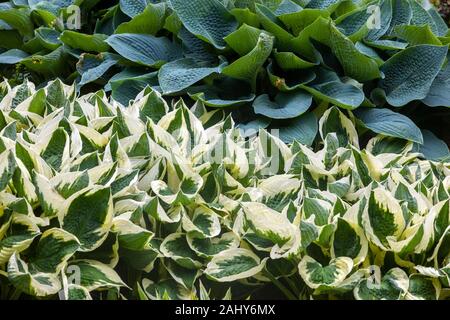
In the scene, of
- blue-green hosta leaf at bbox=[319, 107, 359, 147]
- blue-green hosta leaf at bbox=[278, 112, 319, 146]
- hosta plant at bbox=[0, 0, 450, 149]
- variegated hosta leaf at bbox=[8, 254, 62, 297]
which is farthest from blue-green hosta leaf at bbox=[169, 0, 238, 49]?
variegated hosta leaf at bbox=[8, 254, 62, 297]

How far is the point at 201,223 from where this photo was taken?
80.7 inches

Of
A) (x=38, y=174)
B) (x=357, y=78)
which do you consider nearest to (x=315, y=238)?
(x=38, y=174)

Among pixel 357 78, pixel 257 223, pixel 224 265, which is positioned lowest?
pixel 357 78

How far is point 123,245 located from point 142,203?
13cm

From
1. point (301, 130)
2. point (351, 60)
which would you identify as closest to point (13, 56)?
point (301, 130)

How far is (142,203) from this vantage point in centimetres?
198

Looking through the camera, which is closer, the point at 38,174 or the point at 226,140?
the point at 38,174

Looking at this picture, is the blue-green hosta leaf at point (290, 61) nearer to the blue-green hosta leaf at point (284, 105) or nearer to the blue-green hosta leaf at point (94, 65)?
the blue-green hosta leaf at point (284, 105)

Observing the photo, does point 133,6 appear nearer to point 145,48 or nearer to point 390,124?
point 145,48

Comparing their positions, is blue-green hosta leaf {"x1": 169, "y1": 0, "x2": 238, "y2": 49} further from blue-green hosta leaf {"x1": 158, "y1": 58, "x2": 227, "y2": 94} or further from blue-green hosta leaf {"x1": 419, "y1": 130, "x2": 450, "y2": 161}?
blue-green hosta leaf {"x1": 419, "y1": 130, "x2": 450, "y2": 161}

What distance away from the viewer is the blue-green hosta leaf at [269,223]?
1.91 m

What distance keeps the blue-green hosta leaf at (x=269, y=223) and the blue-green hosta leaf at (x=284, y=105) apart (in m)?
1.18

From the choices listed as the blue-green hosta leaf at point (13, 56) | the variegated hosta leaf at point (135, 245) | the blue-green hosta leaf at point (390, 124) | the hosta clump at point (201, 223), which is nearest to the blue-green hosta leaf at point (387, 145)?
the blue-green hosta leaf at point (390, 124)

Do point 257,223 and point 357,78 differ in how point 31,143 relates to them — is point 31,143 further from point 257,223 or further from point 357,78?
point 357,78
